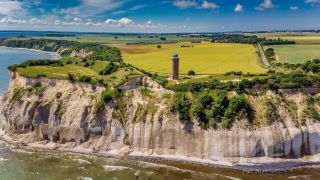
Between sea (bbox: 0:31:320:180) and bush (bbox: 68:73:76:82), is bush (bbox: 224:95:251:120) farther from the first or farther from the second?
bush (bbox: 68:73:76:82)

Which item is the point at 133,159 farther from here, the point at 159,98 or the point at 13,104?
the point at 13,104

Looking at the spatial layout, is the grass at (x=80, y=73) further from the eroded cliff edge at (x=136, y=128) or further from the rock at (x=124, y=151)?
the rock at (x=124, y=151)

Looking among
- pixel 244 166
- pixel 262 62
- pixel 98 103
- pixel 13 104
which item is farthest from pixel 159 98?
pixel 262 62

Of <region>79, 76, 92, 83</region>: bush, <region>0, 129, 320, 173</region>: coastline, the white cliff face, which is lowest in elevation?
<region>0, 129, 320, 173</region>: coastline

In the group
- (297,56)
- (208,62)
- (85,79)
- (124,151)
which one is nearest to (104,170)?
(124,151)

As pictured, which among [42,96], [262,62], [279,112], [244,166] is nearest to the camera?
[244,166]

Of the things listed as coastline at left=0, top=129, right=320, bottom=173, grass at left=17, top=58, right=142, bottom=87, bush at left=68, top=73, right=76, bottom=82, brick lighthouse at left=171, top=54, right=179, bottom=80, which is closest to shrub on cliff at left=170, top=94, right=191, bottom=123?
coastline at left=0, top=129, right=320, bottom=173

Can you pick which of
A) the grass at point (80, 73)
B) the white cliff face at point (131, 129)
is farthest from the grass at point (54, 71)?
the white cliff face at point (131, 129)
